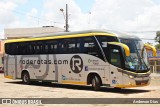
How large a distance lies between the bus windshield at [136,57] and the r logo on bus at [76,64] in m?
3.15

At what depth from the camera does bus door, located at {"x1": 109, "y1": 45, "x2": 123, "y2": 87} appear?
1915cm

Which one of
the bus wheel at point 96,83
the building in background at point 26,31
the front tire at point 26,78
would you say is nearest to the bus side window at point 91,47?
the bus wheel at point 96,83

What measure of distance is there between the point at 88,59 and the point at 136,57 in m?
2.87

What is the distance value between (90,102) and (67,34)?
26.8 ft

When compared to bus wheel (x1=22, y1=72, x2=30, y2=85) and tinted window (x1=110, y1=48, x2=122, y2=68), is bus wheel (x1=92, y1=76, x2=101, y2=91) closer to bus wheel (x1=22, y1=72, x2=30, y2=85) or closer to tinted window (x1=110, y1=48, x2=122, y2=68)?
tinted window (x1=110, y1=48, x2=122, y2=68)

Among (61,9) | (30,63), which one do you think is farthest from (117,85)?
(61,9)

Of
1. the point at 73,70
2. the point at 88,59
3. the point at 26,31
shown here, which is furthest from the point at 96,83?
the point at 26,31

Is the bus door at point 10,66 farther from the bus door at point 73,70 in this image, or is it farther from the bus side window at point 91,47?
the bus side window at point 91,47

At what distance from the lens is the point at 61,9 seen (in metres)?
49.3

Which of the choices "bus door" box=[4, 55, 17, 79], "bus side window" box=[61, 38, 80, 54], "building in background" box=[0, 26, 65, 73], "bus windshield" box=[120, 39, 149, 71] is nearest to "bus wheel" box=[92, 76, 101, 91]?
"bus side window" box=[61, 38, 80, 54]

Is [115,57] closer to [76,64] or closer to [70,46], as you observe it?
[76,64]

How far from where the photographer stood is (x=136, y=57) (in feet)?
63.6

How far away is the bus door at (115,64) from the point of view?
754 inches

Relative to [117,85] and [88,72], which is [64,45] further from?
[117,85]
